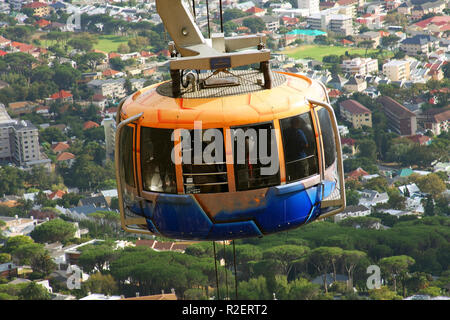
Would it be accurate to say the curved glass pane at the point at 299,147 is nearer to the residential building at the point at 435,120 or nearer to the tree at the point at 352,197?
the tree at the point at 352,197

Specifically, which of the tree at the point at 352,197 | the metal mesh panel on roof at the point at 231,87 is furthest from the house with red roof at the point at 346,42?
the metal mesh panel on roof at the point at 231,87

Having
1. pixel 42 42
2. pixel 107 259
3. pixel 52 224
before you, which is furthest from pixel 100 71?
pixel 107 259

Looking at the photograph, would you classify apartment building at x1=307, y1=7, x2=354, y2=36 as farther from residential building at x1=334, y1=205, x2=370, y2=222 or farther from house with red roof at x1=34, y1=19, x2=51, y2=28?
residential building at x1=334, y1=205, x2=370, y2=222

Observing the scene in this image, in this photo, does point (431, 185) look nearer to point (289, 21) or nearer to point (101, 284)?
point (101, 284)

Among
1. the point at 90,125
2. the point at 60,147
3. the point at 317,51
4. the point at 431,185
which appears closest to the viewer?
the point at 431,185

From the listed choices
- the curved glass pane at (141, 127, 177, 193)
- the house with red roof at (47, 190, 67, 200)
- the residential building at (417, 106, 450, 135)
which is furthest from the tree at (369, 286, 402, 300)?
the curved glass pane at (141, 127, 177, 193)

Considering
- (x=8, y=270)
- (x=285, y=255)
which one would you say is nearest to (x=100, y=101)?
(x=8, y=270)
